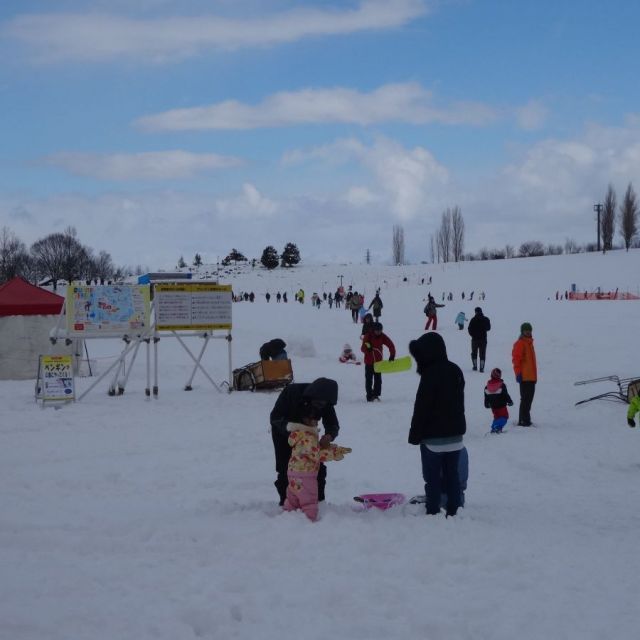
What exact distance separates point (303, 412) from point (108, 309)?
35.0 feet

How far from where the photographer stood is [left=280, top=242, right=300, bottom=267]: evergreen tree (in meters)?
121

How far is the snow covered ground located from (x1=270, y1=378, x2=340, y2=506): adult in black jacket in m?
0.46

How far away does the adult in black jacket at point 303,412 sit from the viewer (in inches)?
275

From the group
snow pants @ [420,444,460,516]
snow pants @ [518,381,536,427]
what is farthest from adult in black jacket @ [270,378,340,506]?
snow pants @ [518,381,536,427]

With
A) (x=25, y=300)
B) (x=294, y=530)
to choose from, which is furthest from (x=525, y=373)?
(x=25, y=300)

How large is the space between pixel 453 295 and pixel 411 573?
58.4 metres

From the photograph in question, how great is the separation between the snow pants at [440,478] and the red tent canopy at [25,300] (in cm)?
1571

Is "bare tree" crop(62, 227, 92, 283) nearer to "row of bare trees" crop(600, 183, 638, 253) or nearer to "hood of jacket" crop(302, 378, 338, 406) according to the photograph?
"row of bare trees" crop(600, 183, 638, 253)

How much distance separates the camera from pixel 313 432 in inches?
282

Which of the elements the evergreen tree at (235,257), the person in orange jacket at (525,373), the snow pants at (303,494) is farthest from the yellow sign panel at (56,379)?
the evergreen tree at (235,257)

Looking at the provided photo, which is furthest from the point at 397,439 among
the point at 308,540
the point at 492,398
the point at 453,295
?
the point at 453,295

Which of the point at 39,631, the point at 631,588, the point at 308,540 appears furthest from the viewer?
the point at 308,540

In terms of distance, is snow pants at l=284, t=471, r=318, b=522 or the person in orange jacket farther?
the person in orange jacket

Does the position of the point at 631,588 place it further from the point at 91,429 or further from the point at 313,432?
the point at 91,429
